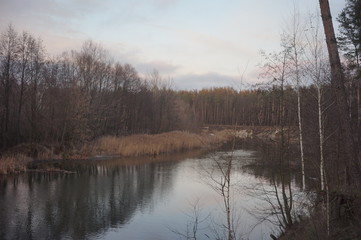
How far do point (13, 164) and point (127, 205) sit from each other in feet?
32.7

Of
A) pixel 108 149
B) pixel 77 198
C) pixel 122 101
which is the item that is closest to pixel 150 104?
pixel 122 101

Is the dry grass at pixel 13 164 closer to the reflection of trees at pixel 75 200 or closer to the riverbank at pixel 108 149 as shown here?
the riverbank at pixel 108 149

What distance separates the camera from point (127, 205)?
1298cm

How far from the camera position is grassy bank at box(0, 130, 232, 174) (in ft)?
68.7

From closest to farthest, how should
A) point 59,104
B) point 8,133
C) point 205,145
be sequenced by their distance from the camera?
point 8,133 → point 59,104 → point 205,145

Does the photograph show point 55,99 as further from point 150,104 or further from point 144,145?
point 150,104

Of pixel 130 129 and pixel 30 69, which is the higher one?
pixel 30 69

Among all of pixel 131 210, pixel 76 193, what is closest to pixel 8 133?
pixel 76 193

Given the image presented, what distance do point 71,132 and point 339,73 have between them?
24.4 metres

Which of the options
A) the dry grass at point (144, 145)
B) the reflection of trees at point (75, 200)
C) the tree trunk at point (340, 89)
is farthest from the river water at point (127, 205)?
the dry grass at point (144, 145)

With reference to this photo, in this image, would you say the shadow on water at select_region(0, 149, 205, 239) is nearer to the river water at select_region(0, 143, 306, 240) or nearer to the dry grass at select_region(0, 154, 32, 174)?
the river water at select_region(0, 143, 306, 240)

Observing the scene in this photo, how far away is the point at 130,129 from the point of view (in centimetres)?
4047

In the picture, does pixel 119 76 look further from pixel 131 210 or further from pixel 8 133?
pixel 131 210

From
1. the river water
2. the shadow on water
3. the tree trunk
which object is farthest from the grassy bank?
the tree trunk
